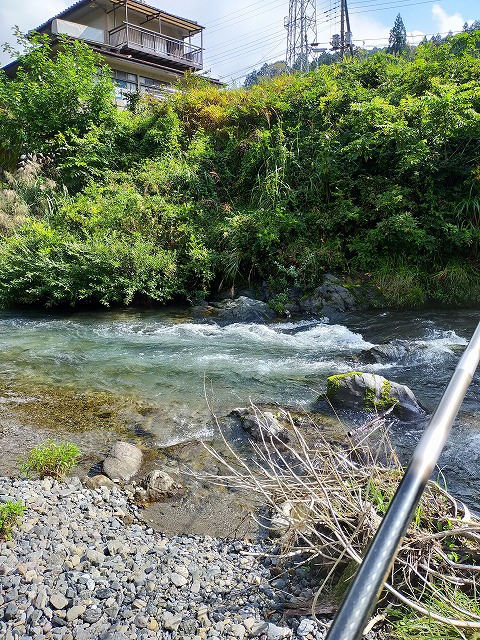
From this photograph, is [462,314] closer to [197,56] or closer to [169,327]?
[169,327]

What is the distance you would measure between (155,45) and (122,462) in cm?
3160

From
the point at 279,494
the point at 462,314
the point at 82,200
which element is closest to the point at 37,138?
the point at 82,200

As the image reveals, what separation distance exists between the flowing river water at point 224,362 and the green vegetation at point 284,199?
1.18m

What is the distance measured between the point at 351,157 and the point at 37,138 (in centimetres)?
1186

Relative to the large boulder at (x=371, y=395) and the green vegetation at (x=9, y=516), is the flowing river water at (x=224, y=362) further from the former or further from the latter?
the green vegetation at (x=9, y=516)

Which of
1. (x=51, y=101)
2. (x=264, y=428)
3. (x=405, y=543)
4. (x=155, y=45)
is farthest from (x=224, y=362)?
(x=155, y=45)

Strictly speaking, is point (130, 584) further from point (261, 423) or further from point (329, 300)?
point (329, 300)

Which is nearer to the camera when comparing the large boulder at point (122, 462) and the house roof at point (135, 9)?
the large boulder at point (122, 462)

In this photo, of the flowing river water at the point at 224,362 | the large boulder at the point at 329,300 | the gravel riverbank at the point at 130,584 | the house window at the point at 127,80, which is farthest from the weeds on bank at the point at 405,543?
the house window at the point at 127,80

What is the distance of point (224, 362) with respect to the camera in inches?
311

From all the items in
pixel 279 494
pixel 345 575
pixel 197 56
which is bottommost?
pixel 345 575

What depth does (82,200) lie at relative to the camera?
45.3 feet

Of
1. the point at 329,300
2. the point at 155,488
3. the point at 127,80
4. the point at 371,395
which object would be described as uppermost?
the point at 127,80

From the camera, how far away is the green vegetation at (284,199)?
37.3 ft
